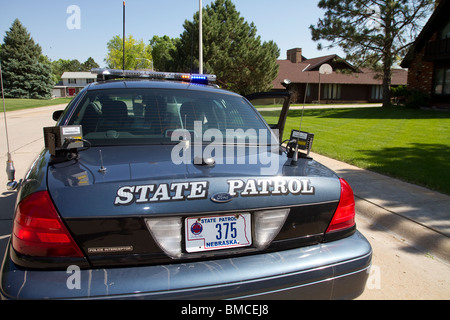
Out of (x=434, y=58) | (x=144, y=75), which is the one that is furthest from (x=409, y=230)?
(x=434, y=58)

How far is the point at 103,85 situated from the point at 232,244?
6.58 ft

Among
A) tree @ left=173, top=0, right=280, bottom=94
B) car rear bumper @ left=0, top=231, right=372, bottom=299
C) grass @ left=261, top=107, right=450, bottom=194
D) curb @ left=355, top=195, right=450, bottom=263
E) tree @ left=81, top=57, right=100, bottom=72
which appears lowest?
curb @ left=355, top=195, right=450, bottom=263

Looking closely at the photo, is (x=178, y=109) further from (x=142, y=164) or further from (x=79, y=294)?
(x=79, y=294)

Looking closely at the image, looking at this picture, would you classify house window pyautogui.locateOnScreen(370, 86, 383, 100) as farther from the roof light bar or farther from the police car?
the police car

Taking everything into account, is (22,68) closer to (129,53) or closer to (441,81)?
(129,53)

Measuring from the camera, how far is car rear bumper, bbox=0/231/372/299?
1609 millimetres

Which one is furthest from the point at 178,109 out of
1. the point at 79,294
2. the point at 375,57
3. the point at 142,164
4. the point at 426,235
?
the point at 375,57

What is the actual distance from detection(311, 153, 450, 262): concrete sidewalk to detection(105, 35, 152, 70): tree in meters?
Answer: 56.5

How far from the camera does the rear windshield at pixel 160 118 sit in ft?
8.71

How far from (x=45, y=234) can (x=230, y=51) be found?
29.3 m

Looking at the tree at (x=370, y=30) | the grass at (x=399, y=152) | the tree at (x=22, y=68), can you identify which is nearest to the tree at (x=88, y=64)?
the tree at (x=22, y=68)

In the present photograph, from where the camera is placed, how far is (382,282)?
2959mm

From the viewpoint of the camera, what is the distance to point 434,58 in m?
22.1

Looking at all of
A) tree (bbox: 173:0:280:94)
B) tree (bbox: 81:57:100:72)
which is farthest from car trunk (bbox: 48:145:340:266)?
tree (bbox: 81:57:100:72)
